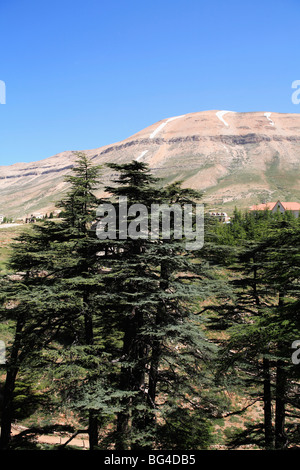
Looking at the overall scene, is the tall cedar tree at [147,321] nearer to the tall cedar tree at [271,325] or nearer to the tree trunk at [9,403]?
the tall cedar tree at [271,325]

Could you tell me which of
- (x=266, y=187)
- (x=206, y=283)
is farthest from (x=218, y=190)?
(x=206, y=283)

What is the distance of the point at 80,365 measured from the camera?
9.77 meters

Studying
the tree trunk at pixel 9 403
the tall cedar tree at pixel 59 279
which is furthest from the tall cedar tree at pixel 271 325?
the tree trunk at pixel 9 403

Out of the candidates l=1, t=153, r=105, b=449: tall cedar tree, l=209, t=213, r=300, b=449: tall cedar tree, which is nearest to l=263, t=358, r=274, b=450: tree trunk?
l=209, t=213, r=300, b=449: tall cedar tree

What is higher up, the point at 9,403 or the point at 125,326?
the point at 125,326

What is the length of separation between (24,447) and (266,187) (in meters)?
180

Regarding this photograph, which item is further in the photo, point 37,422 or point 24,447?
point 37,422

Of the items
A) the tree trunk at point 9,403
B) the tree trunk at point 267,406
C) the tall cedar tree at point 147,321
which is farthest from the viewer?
the tree trunk at point 267,406

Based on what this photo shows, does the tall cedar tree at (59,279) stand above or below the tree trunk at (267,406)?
above

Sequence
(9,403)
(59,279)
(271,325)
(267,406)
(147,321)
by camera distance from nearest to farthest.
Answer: (271,325), (59,279), (147,321), (9,403), (267,406)

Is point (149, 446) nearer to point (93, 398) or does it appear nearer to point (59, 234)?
point (93, 398)

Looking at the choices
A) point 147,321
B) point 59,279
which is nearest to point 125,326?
point 147,321

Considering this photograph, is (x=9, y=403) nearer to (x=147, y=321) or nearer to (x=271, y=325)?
(x=147, y=321)
